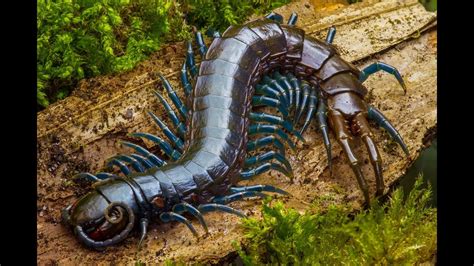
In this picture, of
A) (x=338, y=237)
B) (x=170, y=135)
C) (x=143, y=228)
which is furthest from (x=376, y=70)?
(x=143, y=228)

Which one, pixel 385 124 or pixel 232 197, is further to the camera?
pixel 385 124

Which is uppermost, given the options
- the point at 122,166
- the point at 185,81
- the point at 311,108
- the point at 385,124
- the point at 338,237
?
the point at 185,81

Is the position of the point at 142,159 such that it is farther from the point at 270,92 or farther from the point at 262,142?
the point at 270,92

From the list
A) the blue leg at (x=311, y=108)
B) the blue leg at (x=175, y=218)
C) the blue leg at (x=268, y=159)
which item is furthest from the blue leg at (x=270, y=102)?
the blue leg at (x=175, y=218)

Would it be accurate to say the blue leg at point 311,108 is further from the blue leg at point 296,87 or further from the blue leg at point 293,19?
the blue leg at point 293,19

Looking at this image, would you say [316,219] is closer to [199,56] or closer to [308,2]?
[199,56]
